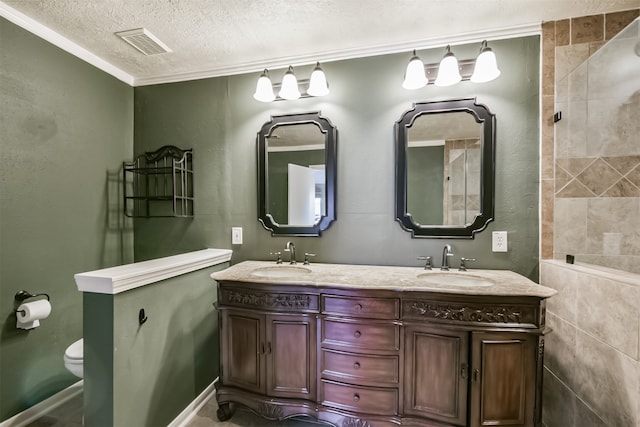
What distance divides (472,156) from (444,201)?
1.11 ft

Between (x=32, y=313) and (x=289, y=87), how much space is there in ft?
6.88

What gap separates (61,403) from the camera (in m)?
1.86

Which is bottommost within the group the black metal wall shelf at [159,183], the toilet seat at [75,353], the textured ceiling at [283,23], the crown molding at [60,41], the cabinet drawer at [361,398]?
the cabinet drawer at [361,398]

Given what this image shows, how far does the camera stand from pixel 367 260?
6.58 ft

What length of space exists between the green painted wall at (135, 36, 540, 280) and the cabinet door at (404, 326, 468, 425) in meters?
0.61

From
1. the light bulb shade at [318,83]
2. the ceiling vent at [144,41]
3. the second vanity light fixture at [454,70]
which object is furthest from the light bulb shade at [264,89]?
the second vanity light fixture at [454,70]

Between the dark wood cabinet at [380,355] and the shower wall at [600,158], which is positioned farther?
the shower wall at [600,158]

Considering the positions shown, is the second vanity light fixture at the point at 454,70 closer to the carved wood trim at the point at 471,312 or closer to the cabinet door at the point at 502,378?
the carved wood trim at the point at 471,312

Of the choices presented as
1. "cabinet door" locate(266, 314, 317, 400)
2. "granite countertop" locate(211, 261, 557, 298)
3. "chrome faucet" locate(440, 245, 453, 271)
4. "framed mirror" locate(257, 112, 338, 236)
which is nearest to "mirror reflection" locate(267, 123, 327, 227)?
"framed mirror" locate(257, 112, 338, 236)

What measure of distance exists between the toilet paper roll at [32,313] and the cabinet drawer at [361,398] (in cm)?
173

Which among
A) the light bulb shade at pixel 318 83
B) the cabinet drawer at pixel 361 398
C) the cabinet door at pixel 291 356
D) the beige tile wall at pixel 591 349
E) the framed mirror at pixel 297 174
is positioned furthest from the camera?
the framed mirror at pixel 297 174

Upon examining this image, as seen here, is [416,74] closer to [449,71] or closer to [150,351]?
[449,71]

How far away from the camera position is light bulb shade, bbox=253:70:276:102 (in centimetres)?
196

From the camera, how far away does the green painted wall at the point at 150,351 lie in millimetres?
1330
